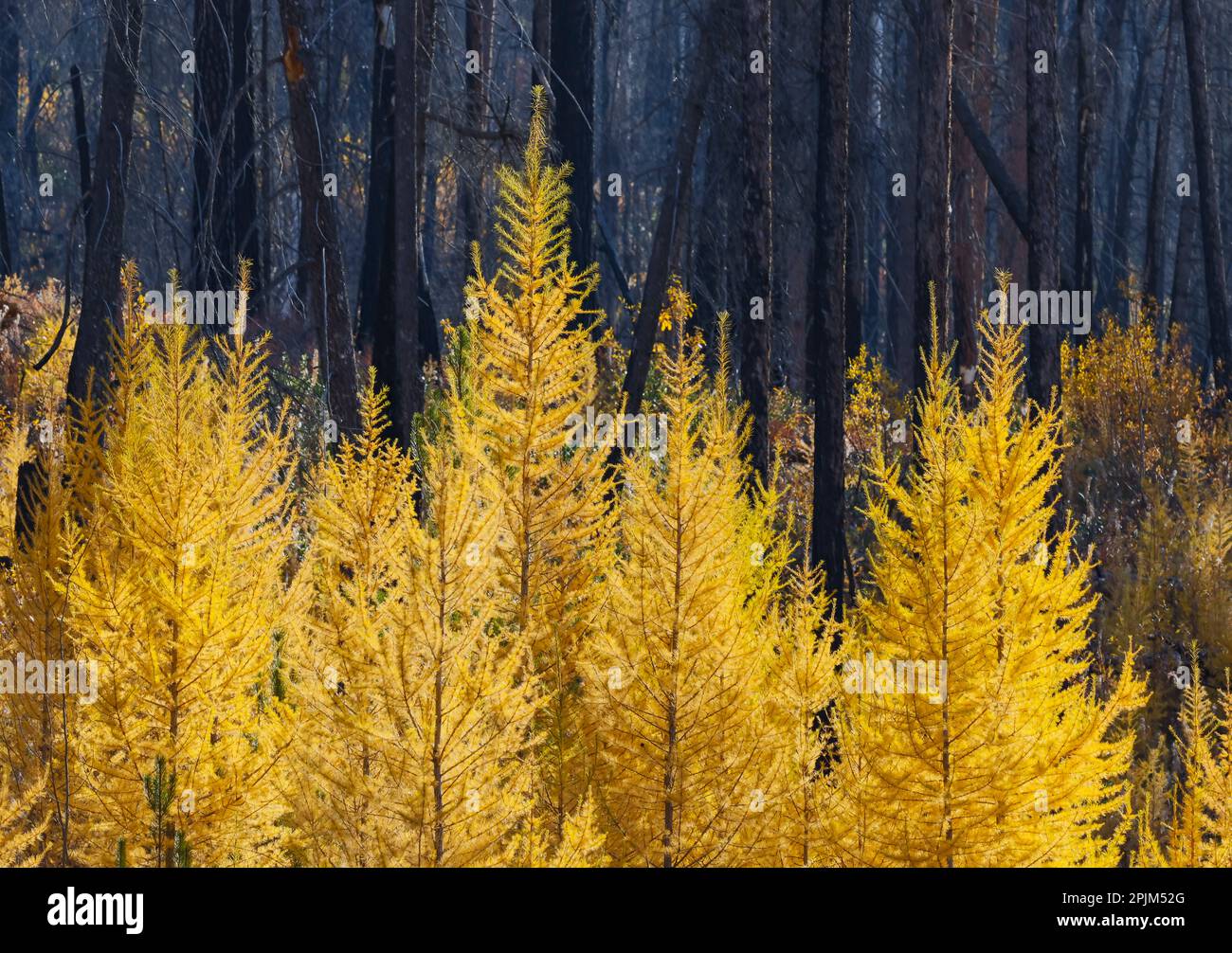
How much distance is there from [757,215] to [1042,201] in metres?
3.91

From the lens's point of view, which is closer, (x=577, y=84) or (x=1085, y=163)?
(x=577, y=84)

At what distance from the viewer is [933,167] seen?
503 inches

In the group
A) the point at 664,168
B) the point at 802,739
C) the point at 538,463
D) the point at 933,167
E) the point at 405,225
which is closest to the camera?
the point at 802,739

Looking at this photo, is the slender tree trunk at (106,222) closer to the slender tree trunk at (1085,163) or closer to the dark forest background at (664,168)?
the dark forest background at (664,168)

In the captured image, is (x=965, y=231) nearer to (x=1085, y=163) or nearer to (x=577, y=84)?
(x=1085, y=163)

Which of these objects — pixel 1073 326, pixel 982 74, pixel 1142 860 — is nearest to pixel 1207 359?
pixel 1073 326

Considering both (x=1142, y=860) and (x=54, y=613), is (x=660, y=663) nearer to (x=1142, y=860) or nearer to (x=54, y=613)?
(x=1142, y=860)

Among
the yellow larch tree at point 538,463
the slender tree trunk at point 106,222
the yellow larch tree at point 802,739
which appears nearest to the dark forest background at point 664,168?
the slender tree trunk at point 106,222

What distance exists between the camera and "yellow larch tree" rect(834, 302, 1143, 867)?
6.62 meters

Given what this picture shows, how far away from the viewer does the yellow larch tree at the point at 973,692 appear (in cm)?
662

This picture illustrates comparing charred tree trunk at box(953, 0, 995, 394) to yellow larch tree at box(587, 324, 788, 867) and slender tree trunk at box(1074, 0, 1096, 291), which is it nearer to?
slender tree trunk at box(1074, 0, 1096, 291)

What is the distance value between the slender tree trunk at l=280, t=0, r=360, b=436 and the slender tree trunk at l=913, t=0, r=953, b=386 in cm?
453

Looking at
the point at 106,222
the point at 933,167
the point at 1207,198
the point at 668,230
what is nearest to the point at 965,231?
the point at 668,230
